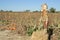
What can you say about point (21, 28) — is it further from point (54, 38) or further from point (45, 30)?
point (45, 30)

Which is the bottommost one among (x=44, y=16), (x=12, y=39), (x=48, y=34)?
(x=12, y=39)

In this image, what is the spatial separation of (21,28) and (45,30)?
33.1ft

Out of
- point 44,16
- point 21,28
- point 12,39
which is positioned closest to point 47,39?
point 44,16

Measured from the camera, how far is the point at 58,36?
1588 cm

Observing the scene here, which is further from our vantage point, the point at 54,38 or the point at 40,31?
the point at 54,38

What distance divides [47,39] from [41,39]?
28cm

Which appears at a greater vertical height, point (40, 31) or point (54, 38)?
point (40, 31)

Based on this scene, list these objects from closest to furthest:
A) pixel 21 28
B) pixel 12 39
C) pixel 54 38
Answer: pixel 54 38 → pixel 12 39 → pixel 21 28

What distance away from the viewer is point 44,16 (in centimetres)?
1102

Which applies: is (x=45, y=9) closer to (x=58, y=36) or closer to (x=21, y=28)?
(x=58, y=36)

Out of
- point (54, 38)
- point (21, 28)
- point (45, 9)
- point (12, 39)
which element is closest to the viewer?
point (45, 9)

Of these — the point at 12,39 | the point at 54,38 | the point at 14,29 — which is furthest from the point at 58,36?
the point at 14,29

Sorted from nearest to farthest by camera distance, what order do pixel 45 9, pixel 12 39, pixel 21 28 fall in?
pixel 45 9
pixel 12 39
pixel 21 28

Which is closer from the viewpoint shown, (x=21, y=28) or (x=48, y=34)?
(x=48, y=34)
